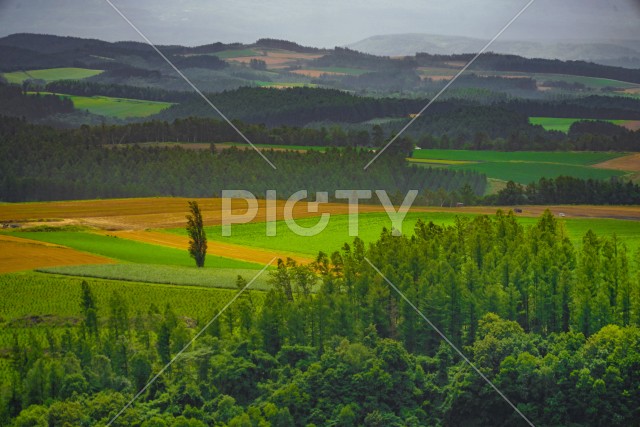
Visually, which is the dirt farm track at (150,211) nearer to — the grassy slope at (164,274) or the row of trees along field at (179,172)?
the row of trees along field at (179,172)

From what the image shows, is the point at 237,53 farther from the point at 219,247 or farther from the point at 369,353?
the point at 369,353

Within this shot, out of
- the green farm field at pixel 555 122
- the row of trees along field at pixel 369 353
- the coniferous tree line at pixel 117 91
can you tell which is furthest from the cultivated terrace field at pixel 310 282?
the coniferous tree line at pixel 117 91

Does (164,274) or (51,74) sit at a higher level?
(51,74)

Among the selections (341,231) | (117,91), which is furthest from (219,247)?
(117,91)

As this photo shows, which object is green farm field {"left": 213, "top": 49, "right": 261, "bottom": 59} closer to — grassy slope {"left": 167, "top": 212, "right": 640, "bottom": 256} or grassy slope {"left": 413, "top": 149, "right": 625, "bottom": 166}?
grassy slope {"left": 413, "top": 149, "right": 625, "bottom": 166}

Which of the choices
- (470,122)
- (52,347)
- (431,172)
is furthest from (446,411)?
(470,122)
